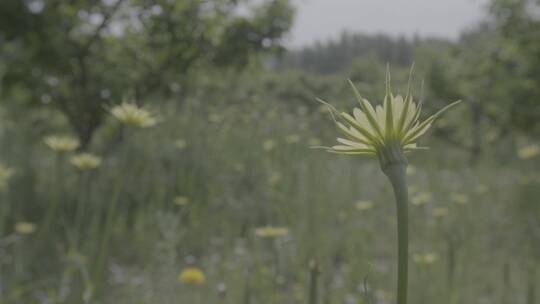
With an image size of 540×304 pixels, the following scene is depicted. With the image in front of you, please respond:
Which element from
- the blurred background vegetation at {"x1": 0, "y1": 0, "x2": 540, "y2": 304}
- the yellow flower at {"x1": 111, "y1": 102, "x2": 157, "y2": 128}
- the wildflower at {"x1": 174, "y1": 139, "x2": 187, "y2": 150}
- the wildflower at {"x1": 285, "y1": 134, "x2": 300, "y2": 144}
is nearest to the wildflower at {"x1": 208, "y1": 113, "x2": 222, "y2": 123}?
the blurred background vegetation at {"x1": 0, "y1": 0, "x2": 540, "y2": 304}

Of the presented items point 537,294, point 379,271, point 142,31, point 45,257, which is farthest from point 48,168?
point 537,294

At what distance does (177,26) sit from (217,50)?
579mm

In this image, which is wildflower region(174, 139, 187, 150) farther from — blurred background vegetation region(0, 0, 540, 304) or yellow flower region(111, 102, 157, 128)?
yellow flower region(111, 102, 157, 128)

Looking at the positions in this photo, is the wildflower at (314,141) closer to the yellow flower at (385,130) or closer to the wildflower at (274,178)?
the wildflower at (274,178)

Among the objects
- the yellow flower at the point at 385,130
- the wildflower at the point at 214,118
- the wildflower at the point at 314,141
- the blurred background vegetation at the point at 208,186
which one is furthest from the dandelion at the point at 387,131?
the wildflower at the point at 214,118

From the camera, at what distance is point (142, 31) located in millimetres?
3764

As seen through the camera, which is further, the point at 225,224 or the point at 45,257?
the point at 45,257

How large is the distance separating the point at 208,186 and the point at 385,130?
174 cm

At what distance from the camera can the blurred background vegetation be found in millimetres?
1522

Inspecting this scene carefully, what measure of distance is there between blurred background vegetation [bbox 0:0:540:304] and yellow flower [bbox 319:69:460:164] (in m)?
0.23

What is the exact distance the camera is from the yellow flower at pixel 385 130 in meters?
0.26

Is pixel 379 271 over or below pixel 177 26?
below

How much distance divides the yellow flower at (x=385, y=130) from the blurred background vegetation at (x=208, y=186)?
23 cm

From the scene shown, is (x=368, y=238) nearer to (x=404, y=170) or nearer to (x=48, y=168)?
(x=404, y=170)
